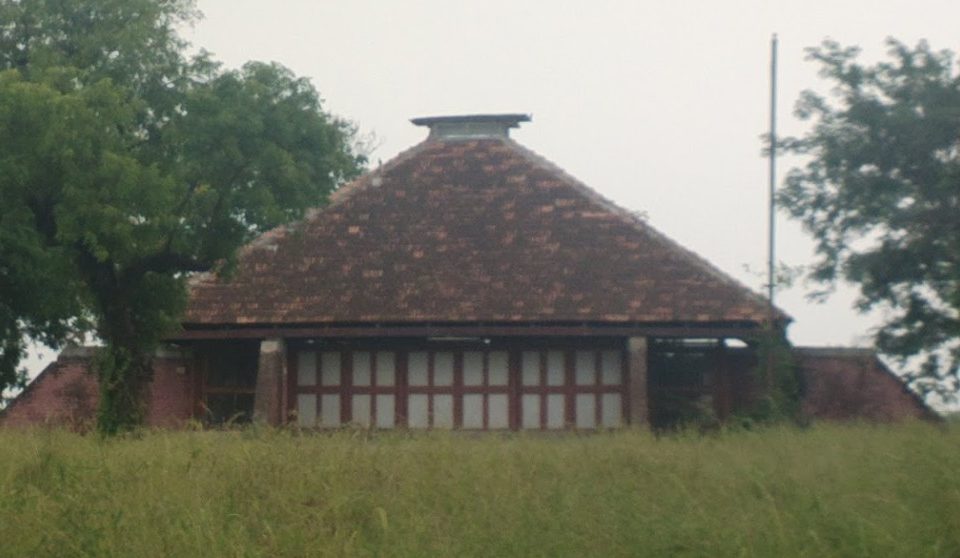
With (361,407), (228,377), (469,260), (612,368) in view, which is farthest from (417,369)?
(228,377)

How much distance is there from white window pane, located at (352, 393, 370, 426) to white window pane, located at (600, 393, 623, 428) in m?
3.98

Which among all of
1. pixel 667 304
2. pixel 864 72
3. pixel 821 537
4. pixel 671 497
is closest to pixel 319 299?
pixel 667 304

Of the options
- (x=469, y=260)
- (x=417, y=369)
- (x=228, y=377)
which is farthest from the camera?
(x=469, y=260)

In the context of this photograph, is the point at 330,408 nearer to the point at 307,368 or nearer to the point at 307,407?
the point at 307,407

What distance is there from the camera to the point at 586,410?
89.2 feet

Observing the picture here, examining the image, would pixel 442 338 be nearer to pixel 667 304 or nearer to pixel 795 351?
pixel 667 304

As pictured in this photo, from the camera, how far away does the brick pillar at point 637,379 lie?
86.3 feet

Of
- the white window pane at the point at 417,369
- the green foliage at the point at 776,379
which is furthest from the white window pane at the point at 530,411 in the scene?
the green foliage at the point at 776,379

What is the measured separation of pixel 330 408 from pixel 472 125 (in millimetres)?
7654

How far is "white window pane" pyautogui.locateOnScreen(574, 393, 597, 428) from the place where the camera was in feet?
89.0

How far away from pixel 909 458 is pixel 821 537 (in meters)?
2.59

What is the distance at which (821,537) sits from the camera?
→ 33.8ft

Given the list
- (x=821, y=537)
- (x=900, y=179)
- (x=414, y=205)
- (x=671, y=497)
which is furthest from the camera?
(x=414, y=205)

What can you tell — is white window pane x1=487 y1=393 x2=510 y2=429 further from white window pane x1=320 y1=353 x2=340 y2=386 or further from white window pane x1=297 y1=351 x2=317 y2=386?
white window pane x1=297 y1=351 x2=317 y2=386
